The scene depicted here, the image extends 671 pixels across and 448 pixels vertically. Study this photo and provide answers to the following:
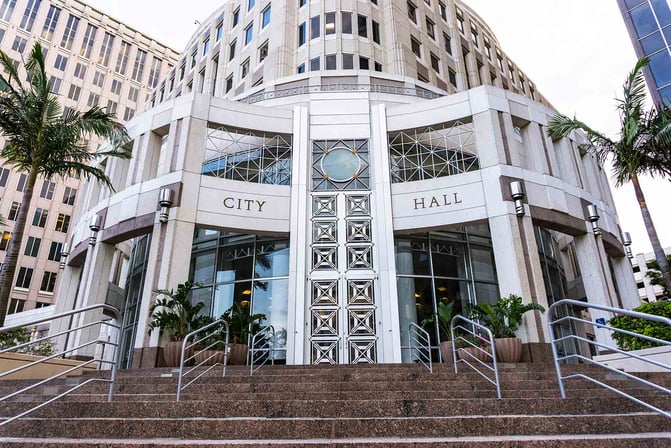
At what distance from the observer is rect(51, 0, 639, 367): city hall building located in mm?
13938

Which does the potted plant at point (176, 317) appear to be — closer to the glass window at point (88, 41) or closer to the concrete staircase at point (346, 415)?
the concrete staircase at point (346, 415)

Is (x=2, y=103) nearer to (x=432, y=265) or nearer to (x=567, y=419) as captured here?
(x=432, y=265)

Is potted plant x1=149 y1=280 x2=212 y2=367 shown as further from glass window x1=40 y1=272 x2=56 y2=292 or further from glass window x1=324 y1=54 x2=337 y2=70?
glass window x1=40 y1=272 x2=56 y2=292

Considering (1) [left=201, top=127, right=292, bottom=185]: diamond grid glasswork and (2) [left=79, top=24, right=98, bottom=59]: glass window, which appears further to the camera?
(2) [left=79, top=24, right=98, bottom=59]: glass window

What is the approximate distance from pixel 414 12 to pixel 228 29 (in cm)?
1174

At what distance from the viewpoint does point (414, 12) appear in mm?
26328

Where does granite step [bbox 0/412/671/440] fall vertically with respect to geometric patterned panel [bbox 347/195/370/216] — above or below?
below

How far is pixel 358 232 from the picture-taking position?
15.3 metres

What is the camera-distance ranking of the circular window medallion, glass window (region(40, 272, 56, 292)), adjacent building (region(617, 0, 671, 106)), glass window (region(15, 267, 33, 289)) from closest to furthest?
the circular window medallion → adjacent building (region(617, 0, 671, 106)) → glass window (region(15, 267, 33, 289)) → glass window (region(40, 272, 56, 292))

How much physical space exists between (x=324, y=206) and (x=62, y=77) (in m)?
47.4

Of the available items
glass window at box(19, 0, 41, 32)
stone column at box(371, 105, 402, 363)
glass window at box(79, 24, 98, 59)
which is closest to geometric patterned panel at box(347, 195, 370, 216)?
stone column at box(371, 105, 402, 363)

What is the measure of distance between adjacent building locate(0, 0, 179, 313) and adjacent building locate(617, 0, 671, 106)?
4364cm

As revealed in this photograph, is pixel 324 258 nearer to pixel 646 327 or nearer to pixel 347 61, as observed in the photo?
pixel 646 327

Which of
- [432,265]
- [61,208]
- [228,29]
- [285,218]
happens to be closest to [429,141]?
[432,265]
